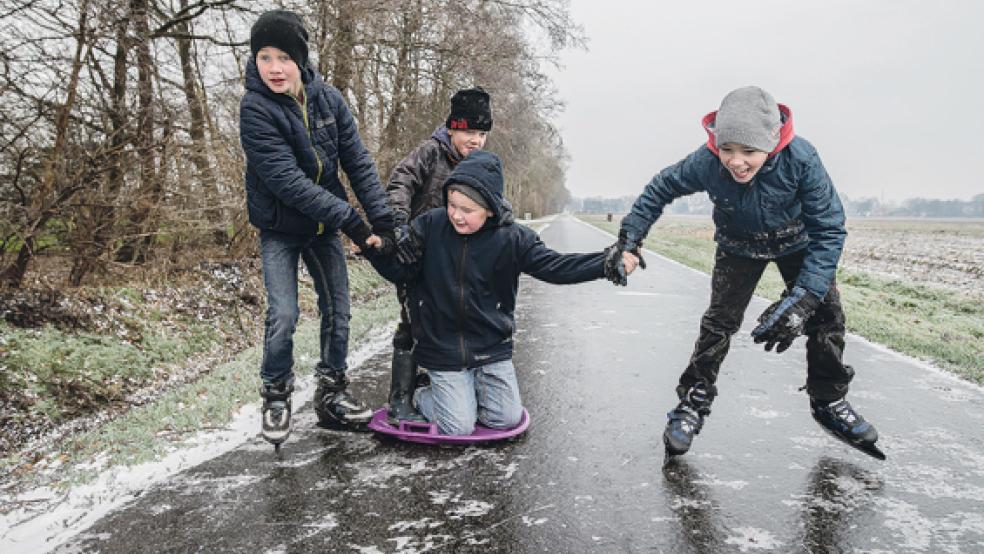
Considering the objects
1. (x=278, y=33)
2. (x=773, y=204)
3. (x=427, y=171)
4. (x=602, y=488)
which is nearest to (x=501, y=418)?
(x=602, y=488)

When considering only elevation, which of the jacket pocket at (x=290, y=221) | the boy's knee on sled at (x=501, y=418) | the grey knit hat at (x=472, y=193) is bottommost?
the boy's knee on sled at (x=501, y=418)

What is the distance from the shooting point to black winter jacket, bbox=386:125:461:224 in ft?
13.6

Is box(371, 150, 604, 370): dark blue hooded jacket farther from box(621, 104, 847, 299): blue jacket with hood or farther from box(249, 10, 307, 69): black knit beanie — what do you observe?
box(249, 10, 307, 69): black knit beanie

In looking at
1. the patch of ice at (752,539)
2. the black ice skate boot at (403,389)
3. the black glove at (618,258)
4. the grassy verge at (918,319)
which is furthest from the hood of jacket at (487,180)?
the grassy verge at (918,319)

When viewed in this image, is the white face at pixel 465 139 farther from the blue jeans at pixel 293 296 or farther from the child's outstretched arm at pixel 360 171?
the blue jeans at pixel 293 296

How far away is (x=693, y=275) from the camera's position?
42.6 ft

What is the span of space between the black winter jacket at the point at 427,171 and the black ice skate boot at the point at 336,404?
→ 1150 mm

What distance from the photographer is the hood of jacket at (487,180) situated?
347 centimetres

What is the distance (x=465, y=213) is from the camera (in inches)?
138

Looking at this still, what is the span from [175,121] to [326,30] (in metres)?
4.41

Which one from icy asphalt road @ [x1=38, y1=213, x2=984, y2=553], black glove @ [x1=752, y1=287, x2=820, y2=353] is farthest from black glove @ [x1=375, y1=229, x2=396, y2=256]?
black glove @ [x1=752, y1=287, x2=820, y2=353]

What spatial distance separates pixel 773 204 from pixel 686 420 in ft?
4.14

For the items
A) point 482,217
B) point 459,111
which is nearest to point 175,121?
point 459,111

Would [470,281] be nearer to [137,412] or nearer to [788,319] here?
[788,319]
